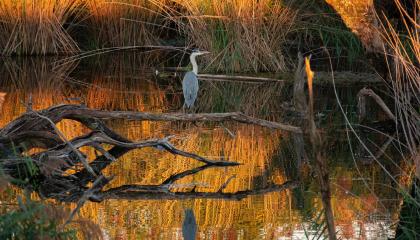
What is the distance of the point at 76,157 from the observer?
7.07 m

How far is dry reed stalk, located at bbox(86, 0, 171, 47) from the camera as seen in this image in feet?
50.7

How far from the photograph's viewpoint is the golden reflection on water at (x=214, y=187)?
5254 mm

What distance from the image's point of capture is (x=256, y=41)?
1286 cm

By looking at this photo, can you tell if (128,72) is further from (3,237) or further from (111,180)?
(3,237)

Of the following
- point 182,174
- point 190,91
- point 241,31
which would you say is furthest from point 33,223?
point 241,31

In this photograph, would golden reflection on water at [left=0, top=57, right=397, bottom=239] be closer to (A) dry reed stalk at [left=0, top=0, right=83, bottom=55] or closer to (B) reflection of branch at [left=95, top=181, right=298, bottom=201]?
(B) reflection of branch at [left=95, top=181, right=298, bottom=201]

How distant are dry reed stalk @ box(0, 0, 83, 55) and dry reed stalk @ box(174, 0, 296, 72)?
8.97ft

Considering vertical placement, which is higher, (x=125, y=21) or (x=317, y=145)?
(x=125, y=21)

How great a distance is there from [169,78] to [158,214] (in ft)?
25.6

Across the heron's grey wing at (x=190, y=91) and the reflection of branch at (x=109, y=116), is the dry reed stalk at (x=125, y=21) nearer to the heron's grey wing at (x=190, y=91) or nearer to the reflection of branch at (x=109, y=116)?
the heron's grey wing at (x=190, y=91)

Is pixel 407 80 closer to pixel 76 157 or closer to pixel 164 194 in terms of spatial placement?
pixel 164 194

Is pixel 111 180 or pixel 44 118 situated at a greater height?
pixel 44 118

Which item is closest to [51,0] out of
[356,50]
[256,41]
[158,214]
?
[256,41]

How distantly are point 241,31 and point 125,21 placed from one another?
129 inches
